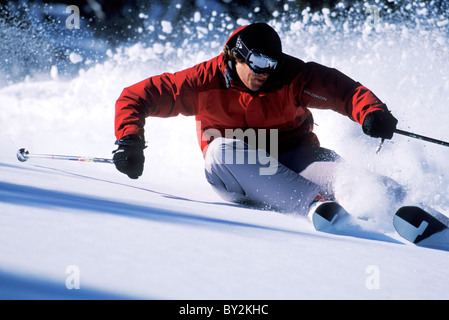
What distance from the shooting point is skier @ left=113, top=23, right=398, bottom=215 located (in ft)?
6.24

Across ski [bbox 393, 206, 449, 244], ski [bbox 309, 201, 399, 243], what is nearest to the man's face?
ski [bbox 309, 201, 399, 243]

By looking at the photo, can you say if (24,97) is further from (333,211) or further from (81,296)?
(81,296)

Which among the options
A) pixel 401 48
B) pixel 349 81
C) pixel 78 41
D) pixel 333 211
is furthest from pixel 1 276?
pixel 78 41

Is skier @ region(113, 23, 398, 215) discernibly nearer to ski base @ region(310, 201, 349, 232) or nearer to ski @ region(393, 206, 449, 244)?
ski base @ region(310, 201, 349, 232)

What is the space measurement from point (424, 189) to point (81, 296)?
6.64ft

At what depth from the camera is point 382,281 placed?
0.97 m

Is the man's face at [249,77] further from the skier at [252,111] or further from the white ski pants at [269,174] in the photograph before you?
the white ski pants at [269,174]

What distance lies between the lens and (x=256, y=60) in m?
1.93

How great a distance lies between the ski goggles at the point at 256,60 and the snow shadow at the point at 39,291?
142cm

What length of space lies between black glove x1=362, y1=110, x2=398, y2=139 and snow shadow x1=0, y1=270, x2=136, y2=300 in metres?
1.46

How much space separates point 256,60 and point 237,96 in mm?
204

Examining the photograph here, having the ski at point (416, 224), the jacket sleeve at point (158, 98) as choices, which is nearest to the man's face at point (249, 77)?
the jacket sleeve at point (158, 98)

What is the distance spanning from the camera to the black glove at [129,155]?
1883 mm

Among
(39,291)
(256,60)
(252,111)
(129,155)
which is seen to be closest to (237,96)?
(252,111)
